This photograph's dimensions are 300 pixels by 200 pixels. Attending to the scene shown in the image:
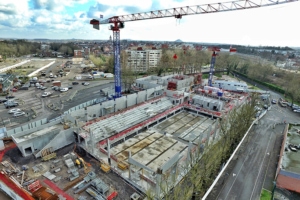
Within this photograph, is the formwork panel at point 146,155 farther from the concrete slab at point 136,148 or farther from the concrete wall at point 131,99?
the concrete wall at point 131,99

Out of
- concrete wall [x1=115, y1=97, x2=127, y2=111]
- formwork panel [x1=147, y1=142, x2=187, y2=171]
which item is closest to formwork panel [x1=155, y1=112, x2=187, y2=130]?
formwork panel [x1=147, y1=142, x2=187, y2=171]

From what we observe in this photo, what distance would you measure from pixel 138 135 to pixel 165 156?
6.21 m

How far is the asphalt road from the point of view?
746 inches

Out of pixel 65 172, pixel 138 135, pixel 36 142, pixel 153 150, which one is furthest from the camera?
pixel 138 135

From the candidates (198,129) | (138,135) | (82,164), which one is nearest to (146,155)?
(138,135)

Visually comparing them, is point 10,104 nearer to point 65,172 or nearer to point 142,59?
point 65,172

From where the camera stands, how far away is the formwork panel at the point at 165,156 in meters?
21.1

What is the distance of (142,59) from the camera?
281ft

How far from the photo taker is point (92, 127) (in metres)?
25.0

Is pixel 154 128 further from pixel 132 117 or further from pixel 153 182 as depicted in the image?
pixel 153 182

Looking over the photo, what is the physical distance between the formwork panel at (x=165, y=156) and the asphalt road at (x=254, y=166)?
617 cm

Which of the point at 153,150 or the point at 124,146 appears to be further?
the point at 124,146

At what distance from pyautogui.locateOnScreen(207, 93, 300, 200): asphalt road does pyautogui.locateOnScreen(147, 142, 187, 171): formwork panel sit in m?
6.17

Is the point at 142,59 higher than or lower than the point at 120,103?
higher
